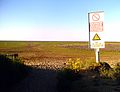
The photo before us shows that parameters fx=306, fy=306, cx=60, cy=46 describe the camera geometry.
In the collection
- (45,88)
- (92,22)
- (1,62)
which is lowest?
(45,88)

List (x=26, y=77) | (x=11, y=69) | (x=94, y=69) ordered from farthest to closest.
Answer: (x=94, y=69), (x=26, y=77), (x=11, y=69)

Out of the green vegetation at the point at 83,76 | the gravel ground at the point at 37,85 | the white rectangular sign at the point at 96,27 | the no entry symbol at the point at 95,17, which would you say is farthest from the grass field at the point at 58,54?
the gravel ground at the point at 37,85

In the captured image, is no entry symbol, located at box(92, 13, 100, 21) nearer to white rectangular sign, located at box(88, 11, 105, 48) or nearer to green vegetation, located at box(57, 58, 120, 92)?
white rectangular sign, located at box(88, 11, 105, 48)

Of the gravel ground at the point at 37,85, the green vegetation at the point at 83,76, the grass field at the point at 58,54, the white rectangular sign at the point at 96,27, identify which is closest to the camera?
the green vegetation at the point at 83,76

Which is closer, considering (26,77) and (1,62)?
(1,62)

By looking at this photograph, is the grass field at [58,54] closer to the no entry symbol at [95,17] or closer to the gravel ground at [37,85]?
the no entry symbol at [95,17]

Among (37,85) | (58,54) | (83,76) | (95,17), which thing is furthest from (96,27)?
(58,54)

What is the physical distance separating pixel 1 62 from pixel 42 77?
2533 mm

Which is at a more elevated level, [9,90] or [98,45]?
[98,45]

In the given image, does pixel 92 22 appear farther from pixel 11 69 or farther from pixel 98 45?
pixel 11 69

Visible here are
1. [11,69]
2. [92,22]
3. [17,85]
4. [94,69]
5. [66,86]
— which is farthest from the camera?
[92,22]

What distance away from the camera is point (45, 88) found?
12.3 meters

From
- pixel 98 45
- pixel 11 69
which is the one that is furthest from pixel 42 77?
pixel 98 45

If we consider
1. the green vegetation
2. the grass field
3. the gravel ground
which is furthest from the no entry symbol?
the grass field
